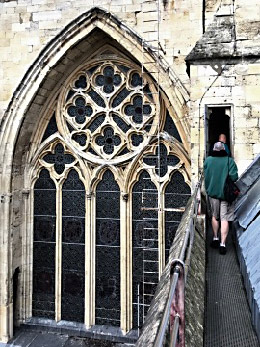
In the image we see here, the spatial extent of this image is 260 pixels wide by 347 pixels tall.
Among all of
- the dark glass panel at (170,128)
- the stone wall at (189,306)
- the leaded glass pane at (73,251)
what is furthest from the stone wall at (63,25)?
the stone wall at (189,306)

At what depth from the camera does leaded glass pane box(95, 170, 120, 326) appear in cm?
643

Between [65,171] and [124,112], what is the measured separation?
4.43 ft

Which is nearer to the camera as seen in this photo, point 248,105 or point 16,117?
point 248,105

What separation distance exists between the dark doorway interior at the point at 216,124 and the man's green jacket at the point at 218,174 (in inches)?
41.0

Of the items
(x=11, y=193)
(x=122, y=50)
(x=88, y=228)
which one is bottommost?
(x=88, y=228)

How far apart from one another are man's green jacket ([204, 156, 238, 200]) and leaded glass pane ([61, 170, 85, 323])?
11.9 feet

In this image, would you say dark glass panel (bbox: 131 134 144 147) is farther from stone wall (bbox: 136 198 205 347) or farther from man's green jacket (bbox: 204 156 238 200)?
stone wall (bbox: 136 198 205 347)

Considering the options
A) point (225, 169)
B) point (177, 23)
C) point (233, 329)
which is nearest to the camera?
point (233, 329)

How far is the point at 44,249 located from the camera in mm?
6824

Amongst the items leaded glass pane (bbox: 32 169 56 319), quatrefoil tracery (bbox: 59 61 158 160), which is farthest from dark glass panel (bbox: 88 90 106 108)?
leaded glass pane (bbox: 32 169 56 319)

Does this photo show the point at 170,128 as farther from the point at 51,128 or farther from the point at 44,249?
the point at 44,249

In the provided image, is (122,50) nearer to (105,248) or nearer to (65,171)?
(65,171)

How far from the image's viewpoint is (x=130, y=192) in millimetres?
6477

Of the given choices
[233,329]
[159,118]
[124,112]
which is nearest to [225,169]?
[233,329]
